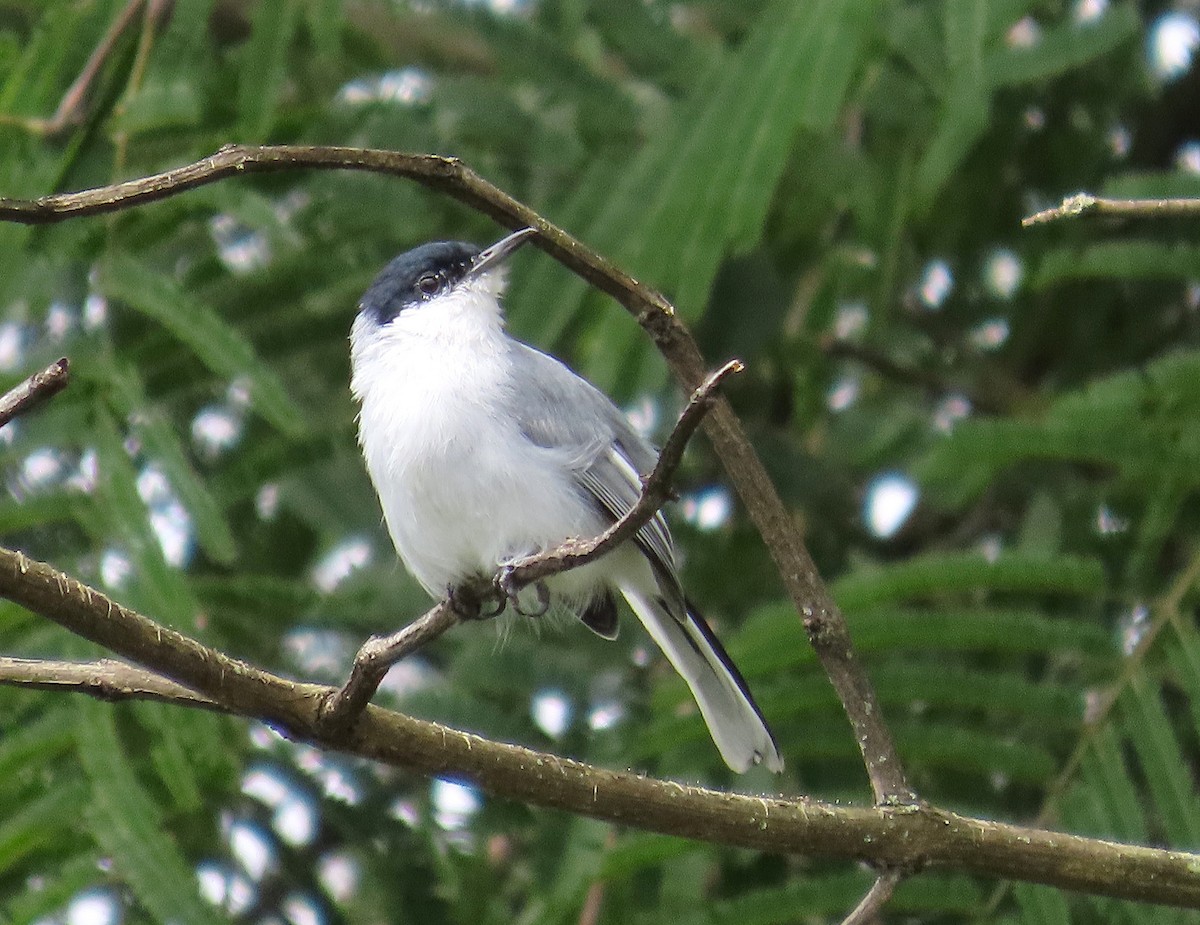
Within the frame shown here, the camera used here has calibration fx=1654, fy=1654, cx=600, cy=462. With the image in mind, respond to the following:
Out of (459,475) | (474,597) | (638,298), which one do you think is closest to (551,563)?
(638,298)

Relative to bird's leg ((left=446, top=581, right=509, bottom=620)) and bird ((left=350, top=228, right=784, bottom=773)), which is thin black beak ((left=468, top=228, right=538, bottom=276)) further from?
bird's leg ((left=446, top=581, right=509, bottom=620))

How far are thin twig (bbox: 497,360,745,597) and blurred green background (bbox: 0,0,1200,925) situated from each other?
0.83 m

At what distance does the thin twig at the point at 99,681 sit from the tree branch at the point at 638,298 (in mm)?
595

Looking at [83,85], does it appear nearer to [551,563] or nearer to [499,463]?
[499,463]

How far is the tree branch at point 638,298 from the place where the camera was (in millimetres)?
1916

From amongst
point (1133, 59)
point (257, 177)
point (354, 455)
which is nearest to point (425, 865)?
point (354, 455)

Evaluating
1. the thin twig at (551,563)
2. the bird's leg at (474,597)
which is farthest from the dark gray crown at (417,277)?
the thin twig at (551,563)

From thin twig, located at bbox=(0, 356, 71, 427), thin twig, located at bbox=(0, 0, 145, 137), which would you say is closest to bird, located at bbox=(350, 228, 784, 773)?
thin twig, located at bbox=(0, 0, 145, 137)

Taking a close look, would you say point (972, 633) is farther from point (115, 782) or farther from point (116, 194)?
point (116, 194)

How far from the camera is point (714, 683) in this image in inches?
117

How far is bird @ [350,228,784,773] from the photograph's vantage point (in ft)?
9.50

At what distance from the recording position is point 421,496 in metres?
2.90

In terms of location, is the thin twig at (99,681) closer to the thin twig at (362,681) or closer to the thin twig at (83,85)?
the thin twig at (362,681)

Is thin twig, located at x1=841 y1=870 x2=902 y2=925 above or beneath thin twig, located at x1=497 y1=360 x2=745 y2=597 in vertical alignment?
beneath
